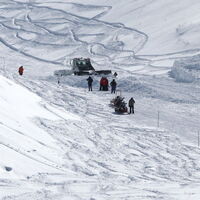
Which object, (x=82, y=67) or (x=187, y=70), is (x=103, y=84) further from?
(x=187, y=70)

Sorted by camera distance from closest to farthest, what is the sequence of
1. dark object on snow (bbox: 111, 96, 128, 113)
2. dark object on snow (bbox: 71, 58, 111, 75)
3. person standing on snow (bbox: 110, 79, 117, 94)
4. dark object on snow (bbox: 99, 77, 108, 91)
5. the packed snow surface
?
1. the packed snow surface
2. dark object on snow (bbox: 111, 96, 128, 113)
3. person standing on snow (bbox: 110, 79, 117, 94)
4. dark object on snow (bbox: 99, 77, 108, 91)
5. dark object on snow (bbox: 71, 58, 111, 75)

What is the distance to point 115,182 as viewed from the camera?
14.4 meters

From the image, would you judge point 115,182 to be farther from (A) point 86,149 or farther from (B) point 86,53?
(B) point 86,53

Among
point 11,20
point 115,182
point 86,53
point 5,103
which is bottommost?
point 115,182

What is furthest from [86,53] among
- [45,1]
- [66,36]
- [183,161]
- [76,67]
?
[183,161]

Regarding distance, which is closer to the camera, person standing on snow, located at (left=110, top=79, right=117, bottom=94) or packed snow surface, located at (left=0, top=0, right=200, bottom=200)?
packed snow surface, located at (left=0, top=0, right=200, bottom=200)

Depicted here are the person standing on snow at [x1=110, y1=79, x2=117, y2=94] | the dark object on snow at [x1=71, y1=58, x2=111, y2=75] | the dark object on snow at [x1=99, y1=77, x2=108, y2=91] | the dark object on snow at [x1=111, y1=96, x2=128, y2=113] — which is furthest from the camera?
the dark object on snow at [x1=71, y1=58, x2=111, y2=75]

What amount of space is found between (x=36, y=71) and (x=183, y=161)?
81.3 ft

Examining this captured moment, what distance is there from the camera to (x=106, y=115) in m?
24.0

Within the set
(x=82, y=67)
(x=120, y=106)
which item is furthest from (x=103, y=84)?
(x=82, y=67)

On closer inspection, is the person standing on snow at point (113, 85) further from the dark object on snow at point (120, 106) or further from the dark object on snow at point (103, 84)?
the dark object on snow at point (120, 106)

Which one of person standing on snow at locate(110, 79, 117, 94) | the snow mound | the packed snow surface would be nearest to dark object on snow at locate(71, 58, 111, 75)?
the packed snow surface

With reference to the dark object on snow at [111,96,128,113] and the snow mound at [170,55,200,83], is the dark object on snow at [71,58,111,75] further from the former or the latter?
the dark object on snow at [111,96,128,113]

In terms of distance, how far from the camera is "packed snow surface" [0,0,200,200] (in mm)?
13910
